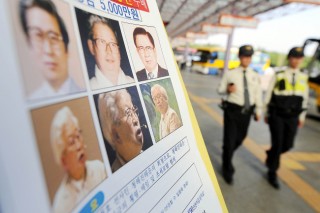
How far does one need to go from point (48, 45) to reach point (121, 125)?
236 mm

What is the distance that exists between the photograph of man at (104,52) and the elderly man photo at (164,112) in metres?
0.12

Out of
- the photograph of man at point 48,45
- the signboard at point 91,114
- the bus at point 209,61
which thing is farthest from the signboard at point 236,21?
the photograph of man at point 48,45

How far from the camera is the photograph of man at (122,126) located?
1.85 ft

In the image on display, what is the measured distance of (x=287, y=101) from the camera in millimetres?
2684

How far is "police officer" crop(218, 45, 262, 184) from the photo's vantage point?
2.69m

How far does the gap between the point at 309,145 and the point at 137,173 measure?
4.57 meters

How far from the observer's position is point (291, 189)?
9.46 feet

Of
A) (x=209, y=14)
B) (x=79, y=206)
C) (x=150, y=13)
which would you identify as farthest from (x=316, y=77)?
(x=209, y=14)

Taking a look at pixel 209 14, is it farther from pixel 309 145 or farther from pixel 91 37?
pixel 91 37

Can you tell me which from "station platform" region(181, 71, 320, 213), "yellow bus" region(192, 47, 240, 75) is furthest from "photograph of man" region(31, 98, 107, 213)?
"yellow bus" region(192, 47, 240, 75)

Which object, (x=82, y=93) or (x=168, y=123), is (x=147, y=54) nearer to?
(x=168, y=123)

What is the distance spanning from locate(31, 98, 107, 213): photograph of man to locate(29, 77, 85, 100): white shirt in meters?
0.02

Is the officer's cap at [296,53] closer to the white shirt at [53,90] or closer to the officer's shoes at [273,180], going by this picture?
the officer's shoes at [273,180]

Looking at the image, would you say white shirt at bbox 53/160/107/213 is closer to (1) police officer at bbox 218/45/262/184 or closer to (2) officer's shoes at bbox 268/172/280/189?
(1) police officer at bbox 218/45/262/184
